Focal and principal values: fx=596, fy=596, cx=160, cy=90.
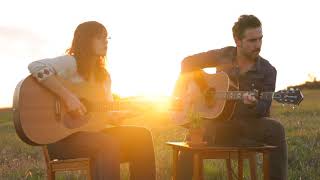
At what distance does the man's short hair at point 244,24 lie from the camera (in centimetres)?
569

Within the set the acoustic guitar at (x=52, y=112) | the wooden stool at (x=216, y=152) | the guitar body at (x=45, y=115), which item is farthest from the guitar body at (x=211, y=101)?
the guitar body at (x=45, y=115)

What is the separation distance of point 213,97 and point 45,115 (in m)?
1.70

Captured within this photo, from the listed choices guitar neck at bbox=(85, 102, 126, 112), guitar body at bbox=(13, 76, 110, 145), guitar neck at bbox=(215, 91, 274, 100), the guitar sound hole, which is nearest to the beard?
guitar neck at bbox=(215, 91, 274, 100)

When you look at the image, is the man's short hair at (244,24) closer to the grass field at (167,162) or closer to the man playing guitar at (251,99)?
the man playing guitar at (251,99)

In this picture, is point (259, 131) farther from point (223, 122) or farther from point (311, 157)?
point (311, 157)

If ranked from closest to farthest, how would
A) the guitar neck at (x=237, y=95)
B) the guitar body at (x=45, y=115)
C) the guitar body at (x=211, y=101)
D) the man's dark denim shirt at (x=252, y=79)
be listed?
the guitar body at (x=45, y=115), the guitar neck at (x=237, y=95), the man's dark denim shirt at (x=252, y=79), the guitar body at (x=211, y=101)

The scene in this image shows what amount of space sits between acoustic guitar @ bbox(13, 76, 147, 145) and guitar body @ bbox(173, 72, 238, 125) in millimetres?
976

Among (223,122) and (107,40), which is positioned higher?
(107,40)

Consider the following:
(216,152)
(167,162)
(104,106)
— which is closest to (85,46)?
(104,106)

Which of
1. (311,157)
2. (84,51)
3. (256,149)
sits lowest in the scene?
(311,157)

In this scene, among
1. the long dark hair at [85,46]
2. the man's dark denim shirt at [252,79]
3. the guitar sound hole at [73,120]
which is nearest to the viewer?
the guitar sound hole at [73,120]

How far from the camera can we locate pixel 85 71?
17.1 ft

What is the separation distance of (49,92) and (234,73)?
5.95 feet

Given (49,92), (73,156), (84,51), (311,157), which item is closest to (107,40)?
(84,51)
